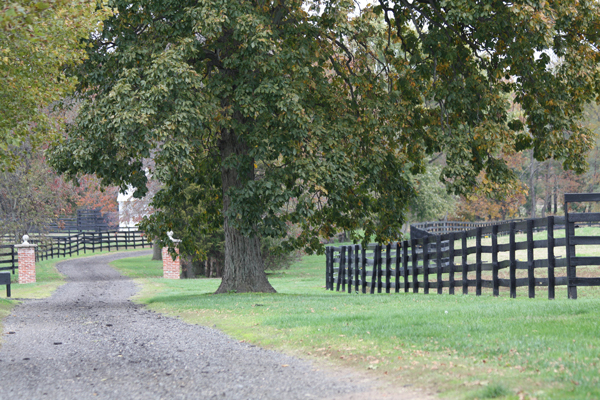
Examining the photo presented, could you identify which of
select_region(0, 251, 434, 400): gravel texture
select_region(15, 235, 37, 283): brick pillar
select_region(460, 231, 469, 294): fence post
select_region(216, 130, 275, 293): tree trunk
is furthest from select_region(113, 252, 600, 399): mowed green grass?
select_region(15, 235, 37, 283): brick pillar

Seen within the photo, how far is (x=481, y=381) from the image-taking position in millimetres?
5773

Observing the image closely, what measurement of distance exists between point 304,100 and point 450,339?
375 inches

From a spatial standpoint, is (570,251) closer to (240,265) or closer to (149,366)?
(149,366)

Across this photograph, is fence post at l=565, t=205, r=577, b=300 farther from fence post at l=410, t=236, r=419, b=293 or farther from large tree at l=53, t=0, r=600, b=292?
fence post at l=410, t=236, r=419, b=293

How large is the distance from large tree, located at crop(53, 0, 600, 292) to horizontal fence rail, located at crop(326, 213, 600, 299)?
1288 mm

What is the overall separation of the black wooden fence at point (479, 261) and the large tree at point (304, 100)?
130 centimetres

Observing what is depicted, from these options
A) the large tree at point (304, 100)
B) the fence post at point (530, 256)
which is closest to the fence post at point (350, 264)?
the large tree at point (304, 100)

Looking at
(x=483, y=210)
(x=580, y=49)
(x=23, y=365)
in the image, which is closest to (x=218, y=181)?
(x=580, y=49)

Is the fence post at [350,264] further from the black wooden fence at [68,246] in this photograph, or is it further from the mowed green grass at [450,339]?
the black wooden fence at [68,246]

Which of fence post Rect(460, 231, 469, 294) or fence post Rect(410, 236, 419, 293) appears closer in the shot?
fence post Rect(460, 231, 469, 294)

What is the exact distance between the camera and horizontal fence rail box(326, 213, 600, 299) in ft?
35.9

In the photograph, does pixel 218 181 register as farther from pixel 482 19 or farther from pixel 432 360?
pixel 432 360

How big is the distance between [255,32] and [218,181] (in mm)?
6062

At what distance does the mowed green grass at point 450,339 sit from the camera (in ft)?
18.6
